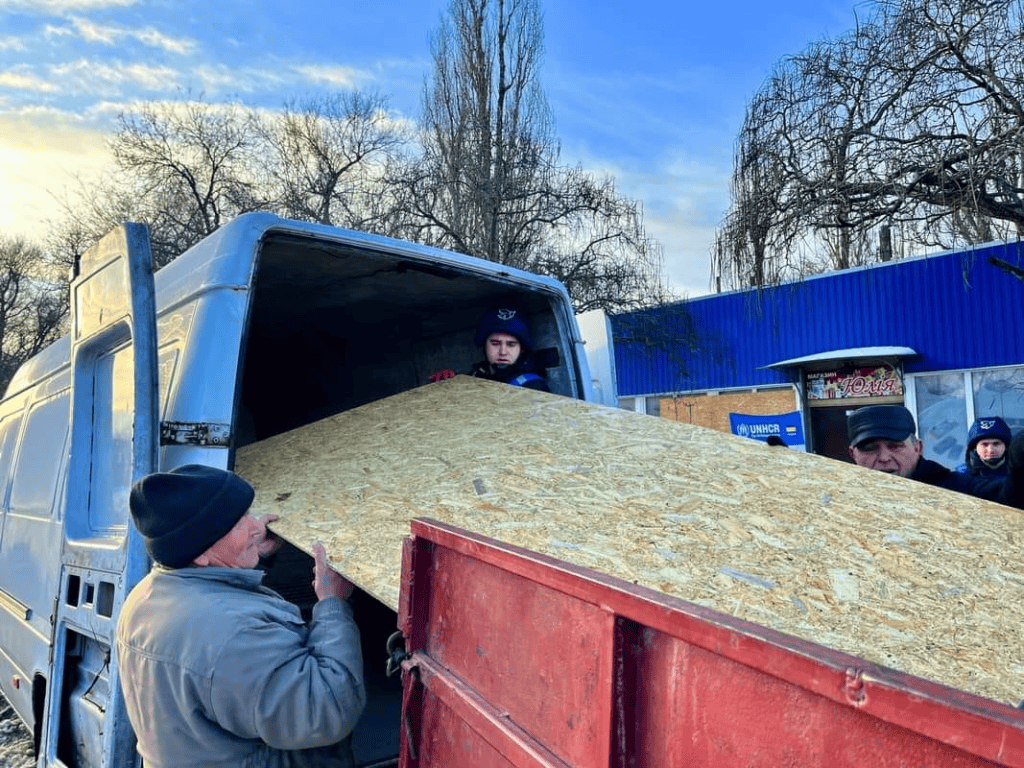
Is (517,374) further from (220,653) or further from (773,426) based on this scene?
(773,426)

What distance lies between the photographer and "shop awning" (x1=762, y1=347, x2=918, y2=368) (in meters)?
13.5

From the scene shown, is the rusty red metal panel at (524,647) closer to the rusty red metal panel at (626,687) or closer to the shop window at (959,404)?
the rusty red metal panel at (626,687)

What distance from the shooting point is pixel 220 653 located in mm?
1756

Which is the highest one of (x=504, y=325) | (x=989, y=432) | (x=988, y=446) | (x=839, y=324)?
(x=839, y=324)

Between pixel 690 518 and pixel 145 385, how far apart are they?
202 cm

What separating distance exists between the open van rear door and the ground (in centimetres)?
230

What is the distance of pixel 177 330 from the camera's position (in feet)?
9.83

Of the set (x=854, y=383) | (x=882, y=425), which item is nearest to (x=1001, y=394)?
(x=854, y=383)

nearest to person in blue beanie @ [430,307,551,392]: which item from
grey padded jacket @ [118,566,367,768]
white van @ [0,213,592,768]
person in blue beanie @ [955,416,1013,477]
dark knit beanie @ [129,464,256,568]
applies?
white van @ [0,213,592,768]

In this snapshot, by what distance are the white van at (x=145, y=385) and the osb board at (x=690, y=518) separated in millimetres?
554

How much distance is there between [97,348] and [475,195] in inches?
679

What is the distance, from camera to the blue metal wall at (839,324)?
1263cm

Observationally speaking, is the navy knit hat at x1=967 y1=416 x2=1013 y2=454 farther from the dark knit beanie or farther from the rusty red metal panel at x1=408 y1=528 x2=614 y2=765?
the dark knit beanie

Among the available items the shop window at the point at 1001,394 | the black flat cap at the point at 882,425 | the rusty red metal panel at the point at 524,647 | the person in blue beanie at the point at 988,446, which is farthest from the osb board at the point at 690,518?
the shop window at the point at 1001,394
